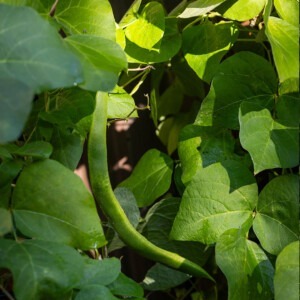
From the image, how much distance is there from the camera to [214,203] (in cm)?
67

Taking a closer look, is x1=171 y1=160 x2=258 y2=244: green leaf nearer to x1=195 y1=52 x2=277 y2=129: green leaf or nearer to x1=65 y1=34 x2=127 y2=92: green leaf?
x1=195 y1=52 x2=277 y2=129: green leaf

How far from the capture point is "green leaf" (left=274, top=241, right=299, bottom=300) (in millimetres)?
591

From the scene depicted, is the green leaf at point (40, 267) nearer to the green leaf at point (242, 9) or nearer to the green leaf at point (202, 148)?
the green leaf at point (202, 148)

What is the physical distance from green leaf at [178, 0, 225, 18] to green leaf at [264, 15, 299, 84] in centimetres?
9

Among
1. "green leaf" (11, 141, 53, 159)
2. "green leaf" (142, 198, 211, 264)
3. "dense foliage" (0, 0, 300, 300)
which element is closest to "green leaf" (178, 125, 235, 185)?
"dense foliage" (0, 0, 300, 300)

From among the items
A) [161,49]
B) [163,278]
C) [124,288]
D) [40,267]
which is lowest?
[163,278]

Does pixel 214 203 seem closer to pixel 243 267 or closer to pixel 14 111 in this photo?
pixel 243 267

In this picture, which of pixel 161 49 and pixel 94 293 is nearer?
pixel 94 293

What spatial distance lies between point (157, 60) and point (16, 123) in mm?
355

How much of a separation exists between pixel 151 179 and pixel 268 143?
0.81 feet

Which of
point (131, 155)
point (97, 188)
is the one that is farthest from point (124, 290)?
point (131, 155)

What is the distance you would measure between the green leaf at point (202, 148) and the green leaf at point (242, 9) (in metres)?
0.15

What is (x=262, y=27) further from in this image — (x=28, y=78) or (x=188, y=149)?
(x=28, y=78)

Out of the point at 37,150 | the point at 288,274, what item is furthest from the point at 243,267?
the point at 37,150
